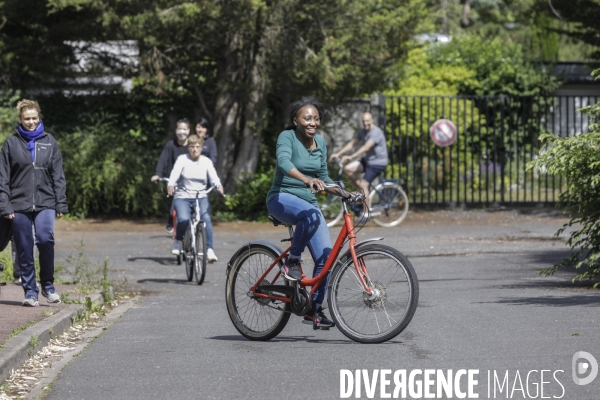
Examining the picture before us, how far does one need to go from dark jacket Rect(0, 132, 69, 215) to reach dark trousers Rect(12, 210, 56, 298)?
9cm

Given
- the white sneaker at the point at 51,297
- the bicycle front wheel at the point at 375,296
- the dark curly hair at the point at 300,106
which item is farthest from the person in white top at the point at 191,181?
the bicycle front wheel at the point at 375,296

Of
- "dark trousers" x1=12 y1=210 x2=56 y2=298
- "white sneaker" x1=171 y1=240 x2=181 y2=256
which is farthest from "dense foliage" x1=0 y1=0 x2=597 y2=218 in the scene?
"dark trousers" x1=12 y1=210 x2=56 y2=298

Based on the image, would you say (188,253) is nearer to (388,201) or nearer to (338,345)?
(338,345)

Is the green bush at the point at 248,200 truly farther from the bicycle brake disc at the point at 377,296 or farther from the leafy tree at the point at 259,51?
the bicycle brake disc at the point at 377,296

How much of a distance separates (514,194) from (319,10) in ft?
29.3

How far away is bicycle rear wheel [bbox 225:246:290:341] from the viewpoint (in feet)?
26.0

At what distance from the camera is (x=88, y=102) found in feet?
70.9

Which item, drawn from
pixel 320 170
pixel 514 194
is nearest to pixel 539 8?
pixel 514 194

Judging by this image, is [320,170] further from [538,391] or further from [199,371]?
[538,391]

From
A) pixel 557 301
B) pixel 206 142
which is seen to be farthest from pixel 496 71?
pixel 557 301

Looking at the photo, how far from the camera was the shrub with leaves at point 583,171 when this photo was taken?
1004 centimetres

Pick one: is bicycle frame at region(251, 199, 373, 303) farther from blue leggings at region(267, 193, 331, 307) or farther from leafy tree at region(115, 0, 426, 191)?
leafy tree at region(115, 0, 426, 191)

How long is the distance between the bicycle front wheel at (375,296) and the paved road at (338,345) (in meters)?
0.15

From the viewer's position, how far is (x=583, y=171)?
33.6ft
